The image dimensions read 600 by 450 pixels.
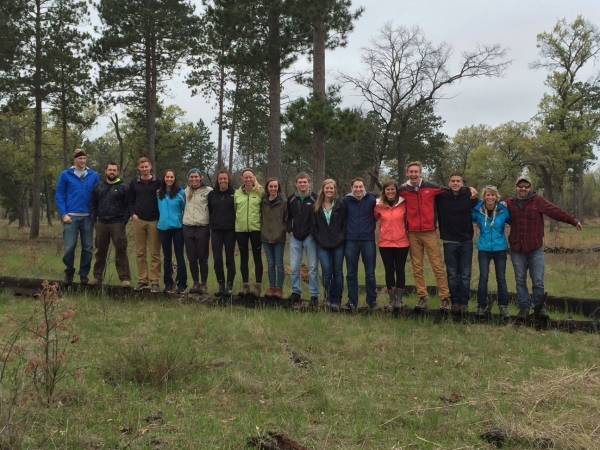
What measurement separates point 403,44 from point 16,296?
2424 cm

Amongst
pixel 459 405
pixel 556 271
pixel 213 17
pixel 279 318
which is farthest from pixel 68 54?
pixel 459 405

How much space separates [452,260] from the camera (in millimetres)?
7000

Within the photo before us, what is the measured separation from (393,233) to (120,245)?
456 cm

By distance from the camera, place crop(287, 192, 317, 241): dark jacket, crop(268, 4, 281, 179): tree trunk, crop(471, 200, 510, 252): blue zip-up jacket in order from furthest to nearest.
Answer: crop(268, 4, 281, 179): tree trunk
crop(287, 192, 317, 241): dark jacket
crop(471, 200, 510, 252): blue zip-up jacket

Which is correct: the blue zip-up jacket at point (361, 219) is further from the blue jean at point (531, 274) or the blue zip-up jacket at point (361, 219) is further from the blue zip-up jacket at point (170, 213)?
the blue zip-up jacket at point (170, 213)

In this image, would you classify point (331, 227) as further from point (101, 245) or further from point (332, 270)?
point (101, 245)

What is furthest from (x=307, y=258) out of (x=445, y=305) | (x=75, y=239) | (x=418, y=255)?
(x=75, y=239)

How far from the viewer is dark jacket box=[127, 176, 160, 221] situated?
25.8 ft

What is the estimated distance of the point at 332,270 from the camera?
7.40m

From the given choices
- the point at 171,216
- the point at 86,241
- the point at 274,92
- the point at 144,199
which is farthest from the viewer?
the point at 274,92

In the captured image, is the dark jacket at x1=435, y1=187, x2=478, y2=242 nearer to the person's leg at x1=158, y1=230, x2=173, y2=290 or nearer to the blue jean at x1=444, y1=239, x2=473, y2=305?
the blue jean at x1=444, y1=239, x2=473, y2=305

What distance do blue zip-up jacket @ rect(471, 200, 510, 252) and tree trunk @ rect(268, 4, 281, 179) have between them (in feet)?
26.7

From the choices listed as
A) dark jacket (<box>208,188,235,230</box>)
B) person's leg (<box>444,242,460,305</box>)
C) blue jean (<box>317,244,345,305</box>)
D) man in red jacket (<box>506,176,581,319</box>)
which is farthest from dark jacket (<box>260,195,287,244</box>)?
man in red jacket (<box>506,176,581,319</box>)

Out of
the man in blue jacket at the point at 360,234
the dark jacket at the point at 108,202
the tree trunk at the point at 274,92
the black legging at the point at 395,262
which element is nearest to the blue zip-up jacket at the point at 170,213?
the dark jacket at the point at 108,202
